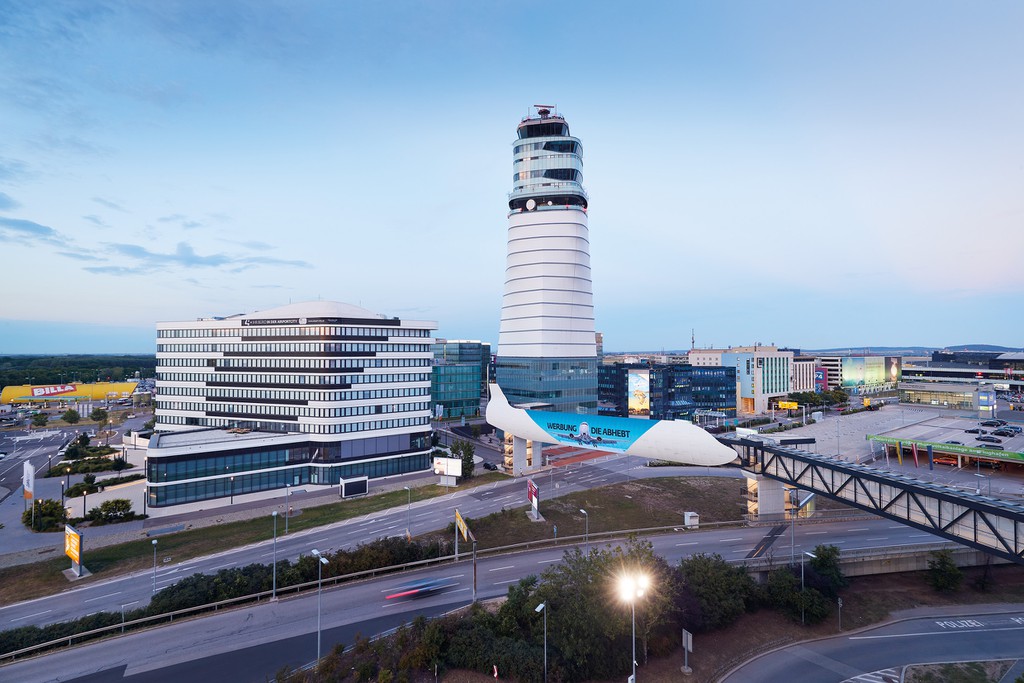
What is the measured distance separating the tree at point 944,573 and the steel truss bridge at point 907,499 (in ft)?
31.3

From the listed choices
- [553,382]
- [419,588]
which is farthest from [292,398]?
[419,588]

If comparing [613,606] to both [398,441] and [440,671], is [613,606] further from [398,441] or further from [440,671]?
[398,441]

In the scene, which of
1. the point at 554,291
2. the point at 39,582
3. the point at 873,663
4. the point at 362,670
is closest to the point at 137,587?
the point at 39,582

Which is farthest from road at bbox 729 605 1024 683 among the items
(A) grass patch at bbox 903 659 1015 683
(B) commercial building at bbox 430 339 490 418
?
(B) commercial building at bbox 430 339 490 418

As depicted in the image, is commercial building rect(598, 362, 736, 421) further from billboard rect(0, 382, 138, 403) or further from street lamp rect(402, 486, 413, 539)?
billboard rect(0, 382, 138, 403)

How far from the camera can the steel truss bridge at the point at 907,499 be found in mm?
32938

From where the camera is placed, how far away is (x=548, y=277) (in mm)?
95562

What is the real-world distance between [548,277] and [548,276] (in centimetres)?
21

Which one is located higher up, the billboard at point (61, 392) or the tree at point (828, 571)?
the billboard at point (61, 392)

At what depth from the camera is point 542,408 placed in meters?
94.8

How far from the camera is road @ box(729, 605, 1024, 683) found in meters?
34.1

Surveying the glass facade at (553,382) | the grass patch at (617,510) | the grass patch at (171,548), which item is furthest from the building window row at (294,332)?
the grass patch at (617,510)

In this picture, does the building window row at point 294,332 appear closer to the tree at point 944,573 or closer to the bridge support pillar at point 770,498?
the bridge support pillar at point 770,498

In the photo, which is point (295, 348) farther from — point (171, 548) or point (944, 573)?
point (944, 573)
